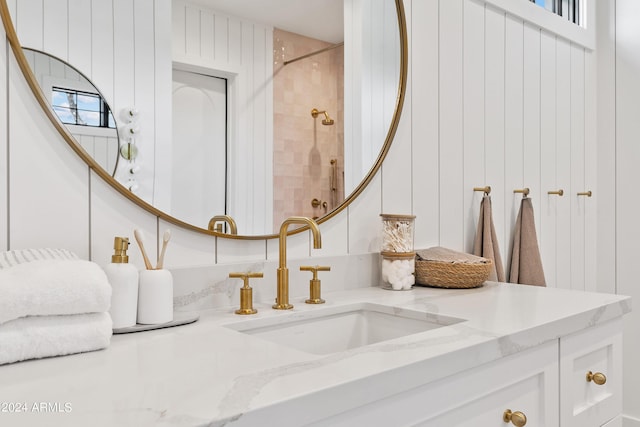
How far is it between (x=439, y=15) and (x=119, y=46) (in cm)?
109

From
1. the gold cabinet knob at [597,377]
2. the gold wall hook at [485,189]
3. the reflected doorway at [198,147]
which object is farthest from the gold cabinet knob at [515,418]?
the gold wall hook at [485,189]

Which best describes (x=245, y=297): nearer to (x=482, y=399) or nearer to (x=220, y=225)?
(x=220, y=225)

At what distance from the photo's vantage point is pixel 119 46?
1048mm

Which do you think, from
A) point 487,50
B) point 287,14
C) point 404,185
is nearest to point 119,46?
point 287,14

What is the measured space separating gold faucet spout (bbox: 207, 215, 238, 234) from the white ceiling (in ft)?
1.52

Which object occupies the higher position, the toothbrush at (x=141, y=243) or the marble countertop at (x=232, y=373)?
the toothbrush at (x=141, y=243)

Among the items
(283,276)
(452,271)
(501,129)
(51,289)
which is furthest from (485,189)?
(51,289)

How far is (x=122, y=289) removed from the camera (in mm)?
938

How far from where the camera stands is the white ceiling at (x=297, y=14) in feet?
4.02

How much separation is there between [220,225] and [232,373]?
1.74 feet

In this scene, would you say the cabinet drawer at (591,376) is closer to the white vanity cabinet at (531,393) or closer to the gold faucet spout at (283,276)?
the white vanity cabinet at (531,393)

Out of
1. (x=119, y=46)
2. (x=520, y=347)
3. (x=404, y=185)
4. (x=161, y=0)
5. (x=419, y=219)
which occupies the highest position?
(x=161, y=0)

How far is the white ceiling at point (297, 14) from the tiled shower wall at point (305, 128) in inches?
0.9

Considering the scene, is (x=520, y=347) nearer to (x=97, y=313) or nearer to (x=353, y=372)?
(x=353, y=372)
